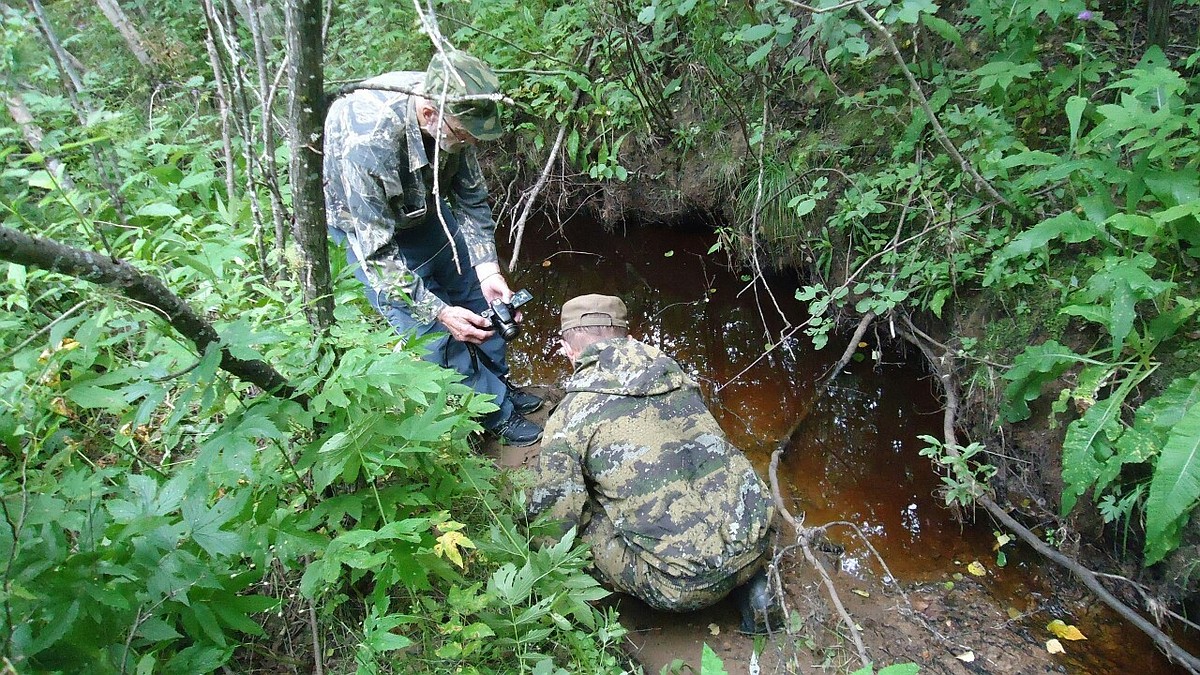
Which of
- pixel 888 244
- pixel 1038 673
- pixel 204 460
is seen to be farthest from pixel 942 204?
pixel 204 460

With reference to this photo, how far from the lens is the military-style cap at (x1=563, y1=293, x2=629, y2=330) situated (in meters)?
3.22

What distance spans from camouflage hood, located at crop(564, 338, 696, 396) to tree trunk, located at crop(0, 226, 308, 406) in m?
1.55

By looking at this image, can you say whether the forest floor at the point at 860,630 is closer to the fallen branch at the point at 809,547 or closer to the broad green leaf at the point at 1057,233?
the fallen branch at the point at 809,547

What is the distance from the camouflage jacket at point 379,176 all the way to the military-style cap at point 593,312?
674 millimetres

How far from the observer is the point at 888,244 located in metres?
3.79

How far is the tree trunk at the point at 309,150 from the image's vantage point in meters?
1.42

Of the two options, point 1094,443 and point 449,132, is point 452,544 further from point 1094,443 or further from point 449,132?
point 1094,443

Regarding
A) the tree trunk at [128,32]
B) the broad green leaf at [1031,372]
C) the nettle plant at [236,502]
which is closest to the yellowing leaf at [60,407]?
the nettle plant at [236,502]

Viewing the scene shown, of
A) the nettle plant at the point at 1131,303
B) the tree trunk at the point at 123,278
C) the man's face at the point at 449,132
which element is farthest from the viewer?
the man's face at the point at 449,132

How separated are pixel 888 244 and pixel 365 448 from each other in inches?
128

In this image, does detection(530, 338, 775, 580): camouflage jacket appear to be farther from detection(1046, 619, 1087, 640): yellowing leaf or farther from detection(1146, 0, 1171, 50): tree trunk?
detection(1146, 0, 1171, 50): tree trunk

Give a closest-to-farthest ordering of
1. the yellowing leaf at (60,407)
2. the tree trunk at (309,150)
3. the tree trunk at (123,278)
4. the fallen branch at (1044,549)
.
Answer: the tree trunk at (123,278), the tree trunk at (309,150), the yellowing leaf at (60,407), the fallen branch at (1044,549)

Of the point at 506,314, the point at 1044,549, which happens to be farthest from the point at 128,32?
the point at 1044,549

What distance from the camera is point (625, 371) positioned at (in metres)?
2.93
